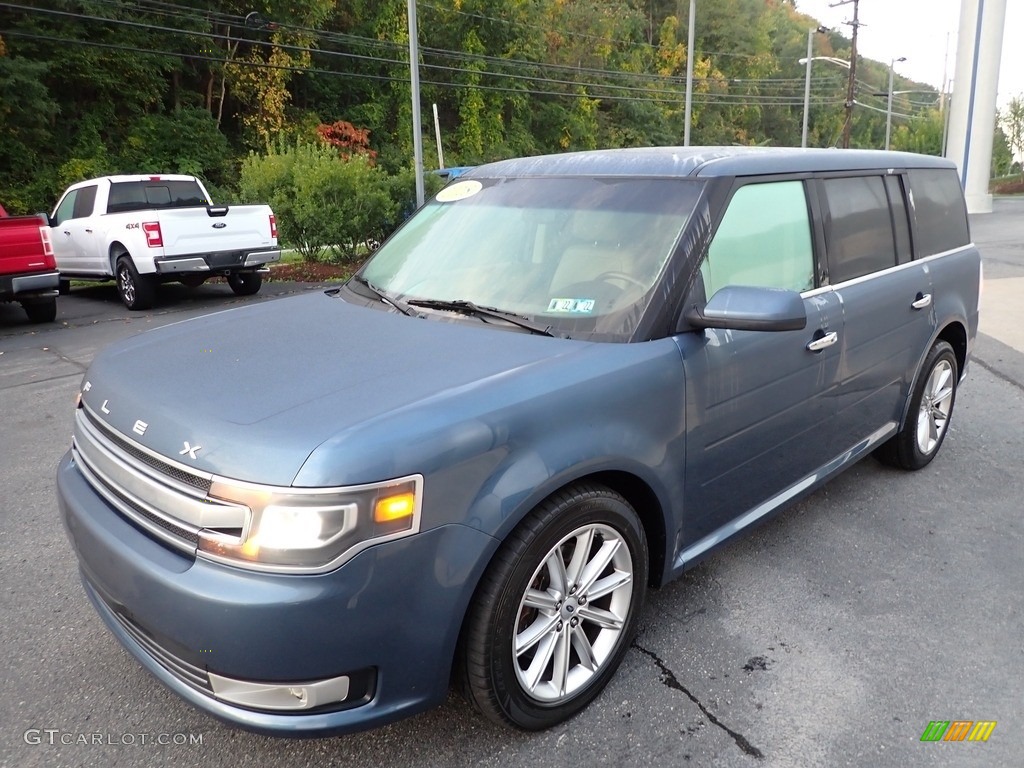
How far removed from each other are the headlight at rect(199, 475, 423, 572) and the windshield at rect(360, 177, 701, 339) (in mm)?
1025

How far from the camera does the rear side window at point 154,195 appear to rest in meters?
12.2

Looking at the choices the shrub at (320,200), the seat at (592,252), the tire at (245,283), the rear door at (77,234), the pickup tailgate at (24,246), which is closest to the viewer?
the seat at (592,252)

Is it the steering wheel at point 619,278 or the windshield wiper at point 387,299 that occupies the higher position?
the steering wheel at point 619,278

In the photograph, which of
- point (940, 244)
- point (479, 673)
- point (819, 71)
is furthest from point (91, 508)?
point (819, 71)

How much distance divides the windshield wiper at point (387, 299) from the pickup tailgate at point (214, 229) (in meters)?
8.39

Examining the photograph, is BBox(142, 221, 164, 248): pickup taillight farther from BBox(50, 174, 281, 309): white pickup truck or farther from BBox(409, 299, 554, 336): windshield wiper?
BBox(409, 299, 554, 336): windshield wiper

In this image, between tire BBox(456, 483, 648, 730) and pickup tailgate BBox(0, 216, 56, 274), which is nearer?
tire BBox(456, 483, 648, 730)

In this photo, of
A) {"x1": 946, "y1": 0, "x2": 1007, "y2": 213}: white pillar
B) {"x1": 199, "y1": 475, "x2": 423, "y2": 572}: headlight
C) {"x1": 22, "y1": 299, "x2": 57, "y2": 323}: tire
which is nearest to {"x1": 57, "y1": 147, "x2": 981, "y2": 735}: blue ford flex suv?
{"x1": 199, "y1": 475, "x2": 423, "y2": 572}: headlight

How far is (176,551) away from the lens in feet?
7.00

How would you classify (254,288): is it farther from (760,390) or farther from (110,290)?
(760,390)

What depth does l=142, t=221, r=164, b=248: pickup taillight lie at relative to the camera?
1078cm

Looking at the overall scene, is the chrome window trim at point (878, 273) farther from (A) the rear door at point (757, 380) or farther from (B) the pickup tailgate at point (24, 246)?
(B) the pickup tailgate at point (24, 246)
